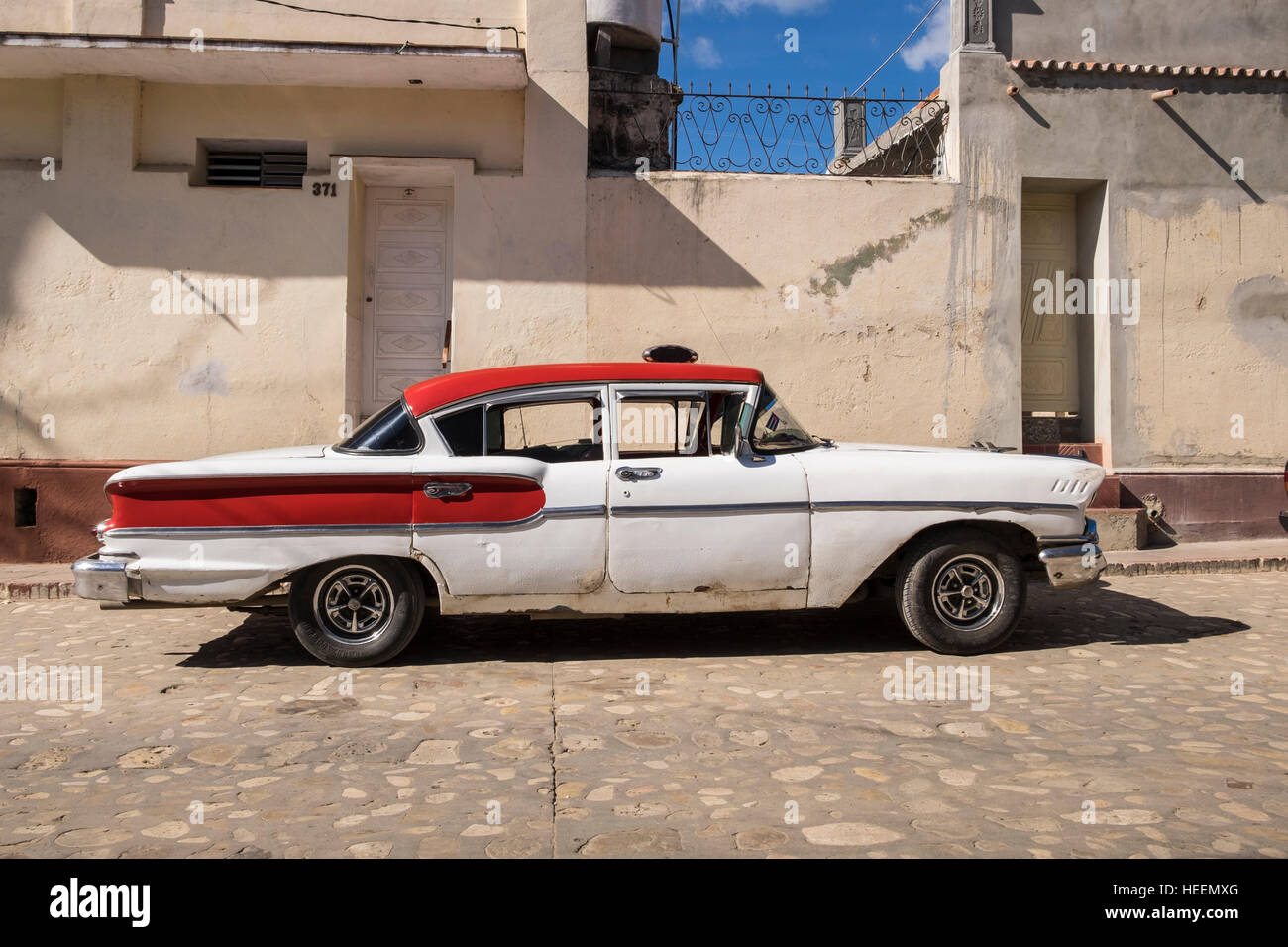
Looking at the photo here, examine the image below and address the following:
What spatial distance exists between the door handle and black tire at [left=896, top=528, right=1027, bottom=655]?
4.83 ft

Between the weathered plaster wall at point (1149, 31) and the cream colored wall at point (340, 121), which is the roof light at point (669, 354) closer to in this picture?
the cream colored wall at point (340, 121)

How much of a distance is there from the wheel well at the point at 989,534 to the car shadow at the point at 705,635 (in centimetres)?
49

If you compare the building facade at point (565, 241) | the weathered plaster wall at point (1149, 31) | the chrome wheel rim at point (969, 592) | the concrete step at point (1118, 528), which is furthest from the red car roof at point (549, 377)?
the weathered plaster wall at point (1149, 31)

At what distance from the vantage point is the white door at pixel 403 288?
10203mm

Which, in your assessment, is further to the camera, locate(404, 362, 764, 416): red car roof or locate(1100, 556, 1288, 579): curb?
locate(1100, 556, 1288, 579): curb

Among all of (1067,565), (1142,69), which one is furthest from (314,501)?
(1142,69)

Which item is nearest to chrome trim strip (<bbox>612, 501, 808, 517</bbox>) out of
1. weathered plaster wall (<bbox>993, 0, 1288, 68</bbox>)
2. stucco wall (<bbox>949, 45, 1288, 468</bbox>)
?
stucco wall (<bbox>949, 45, 1288, 468</bbox>)

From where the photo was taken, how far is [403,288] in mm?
10258

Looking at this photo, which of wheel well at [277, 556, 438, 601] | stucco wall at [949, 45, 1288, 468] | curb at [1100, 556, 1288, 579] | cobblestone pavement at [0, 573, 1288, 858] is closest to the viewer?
cobblestone pavement at [0, 573, 1288, 858]

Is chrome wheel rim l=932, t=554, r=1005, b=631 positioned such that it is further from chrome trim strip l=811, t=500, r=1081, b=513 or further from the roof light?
the roof light

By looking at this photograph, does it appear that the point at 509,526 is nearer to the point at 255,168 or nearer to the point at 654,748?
the point at 654,748

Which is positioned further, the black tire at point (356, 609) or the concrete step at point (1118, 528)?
the concrete step at point (1118, 528)

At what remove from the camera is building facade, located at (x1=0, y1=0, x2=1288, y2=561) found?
9547 millimetres
